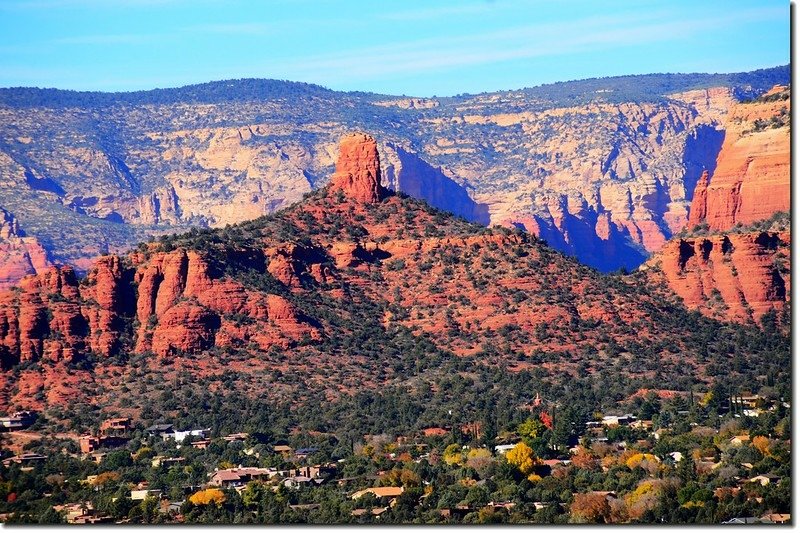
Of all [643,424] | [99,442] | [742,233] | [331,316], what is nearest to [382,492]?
[99,442]

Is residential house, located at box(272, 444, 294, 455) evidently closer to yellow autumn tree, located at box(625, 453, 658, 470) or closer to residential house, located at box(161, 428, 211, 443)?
residential house, located at box(161, 428, 211, 443)

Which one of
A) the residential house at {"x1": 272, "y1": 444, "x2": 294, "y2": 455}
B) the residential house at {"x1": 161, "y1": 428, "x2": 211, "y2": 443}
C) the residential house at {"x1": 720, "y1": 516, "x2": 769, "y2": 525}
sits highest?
the residential house at {"x1": 720, "y1": 516, "x2": 769, "y2": 525}

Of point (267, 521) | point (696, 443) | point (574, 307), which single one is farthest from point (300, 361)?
point (267, 521)

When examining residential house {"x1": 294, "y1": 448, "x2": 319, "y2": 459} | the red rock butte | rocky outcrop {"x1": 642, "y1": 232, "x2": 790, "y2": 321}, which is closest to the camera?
residential house {"x1": 294, "y1": 448, "x2": 319, "y2": 459}

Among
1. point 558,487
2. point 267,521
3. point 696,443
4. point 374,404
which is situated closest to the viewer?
point 267,521

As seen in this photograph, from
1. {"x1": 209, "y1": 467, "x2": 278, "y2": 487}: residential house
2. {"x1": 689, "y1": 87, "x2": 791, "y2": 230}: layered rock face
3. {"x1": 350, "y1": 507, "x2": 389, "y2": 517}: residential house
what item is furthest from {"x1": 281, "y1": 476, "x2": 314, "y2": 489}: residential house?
{"x1": 689, "y1": 87, "x2": 791, "y2": 230}: layered rock face

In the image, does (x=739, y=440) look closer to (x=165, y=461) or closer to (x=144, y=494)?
(x=165, y=461)

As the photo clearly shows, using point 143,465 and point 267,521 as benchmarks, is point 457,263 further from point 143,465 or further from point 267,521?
point 267,521
